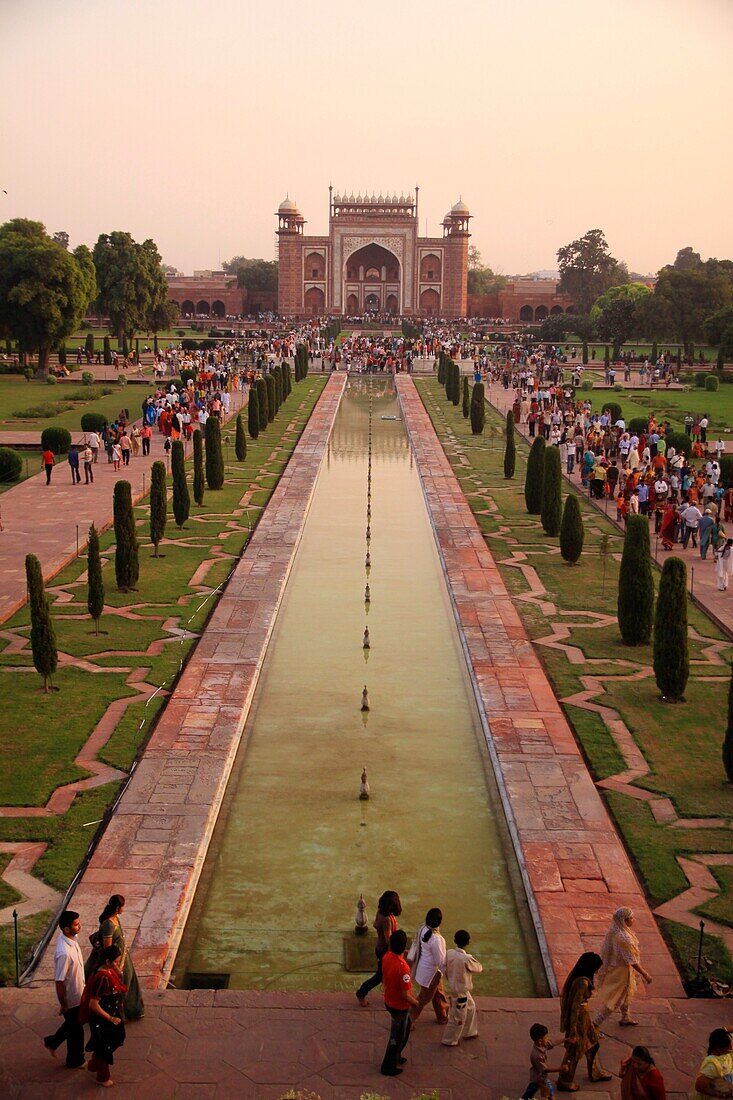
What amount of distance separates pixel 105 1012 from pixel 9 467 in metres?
→ 14.1

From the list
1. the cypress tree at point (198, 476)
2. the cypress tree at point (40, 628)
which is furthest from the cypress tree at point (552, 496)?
the cypress tree at point (40, 628)

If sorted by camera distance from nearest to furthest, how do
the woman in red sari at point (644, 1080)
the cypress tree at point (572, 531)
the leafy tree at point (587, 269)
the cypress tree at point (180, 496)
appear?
the woman in red sari at point (644, 1080) → the cypress tree at point (572, 531) → the cypress tree at point (180, 496) → the leafy tree at point (587, 269)

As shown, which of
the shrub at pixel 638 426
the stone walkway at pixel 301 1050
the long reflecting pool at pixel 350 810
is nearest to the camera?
the stone walkway at pixel 301 1050

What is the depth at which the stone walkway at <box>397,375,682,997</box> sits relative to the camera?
19.1 ft

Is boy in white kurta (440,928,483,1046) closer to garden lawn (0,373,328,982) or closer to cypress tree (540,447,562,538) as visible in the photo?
garden lawn (0,373,328,982)

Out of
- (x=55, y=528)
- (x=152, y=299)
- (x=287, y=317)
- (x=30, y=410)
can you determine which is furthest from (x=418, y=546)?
(x=287, y=317)

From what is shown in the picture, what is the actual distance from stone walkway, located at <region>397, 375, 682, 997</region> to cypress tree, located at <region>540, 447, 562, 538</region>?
7.47ft

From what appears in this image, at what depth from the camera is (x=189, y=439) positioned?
22.2m

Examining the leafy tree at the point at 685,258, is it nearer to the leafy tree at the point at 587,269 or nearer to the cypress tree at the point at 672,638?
the leafy tree at the point at 587,269

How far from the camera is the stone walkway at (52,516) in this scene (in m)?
12.3

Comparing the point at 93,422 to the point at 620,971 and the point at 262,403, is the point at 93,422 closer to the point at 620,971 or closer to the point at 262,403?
the point at 262,403

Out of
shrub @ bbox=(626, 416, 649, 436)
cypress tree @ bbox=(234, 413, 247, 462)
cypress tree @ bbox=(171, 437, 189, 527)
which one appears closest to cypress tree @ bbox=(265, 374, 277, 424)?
cypress tree @ bbox=(234, 413, 247, 462)

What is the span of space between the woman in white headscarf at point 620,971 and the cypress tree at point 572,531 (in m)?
8.24

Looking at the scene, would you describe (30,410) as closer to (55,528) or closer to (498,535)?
(55,528)
